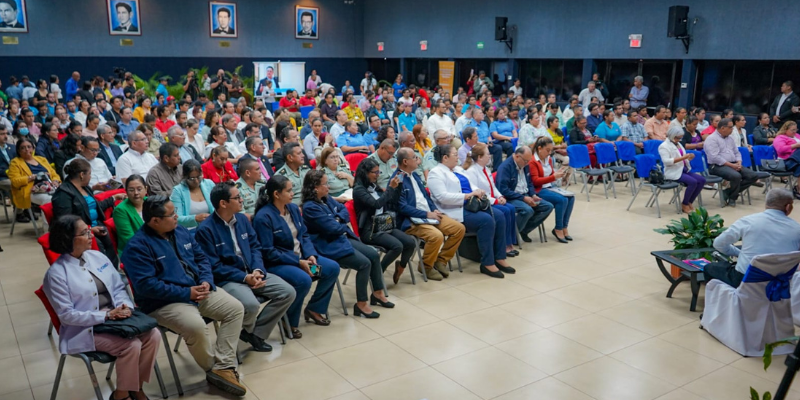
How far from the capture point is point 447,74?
19.9m

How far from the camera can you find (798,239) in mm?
4520

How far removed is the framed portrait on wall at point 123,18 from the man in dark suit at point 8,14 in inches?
94.0

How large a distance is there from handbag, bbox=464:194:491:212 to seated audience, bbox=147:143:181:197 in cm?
278

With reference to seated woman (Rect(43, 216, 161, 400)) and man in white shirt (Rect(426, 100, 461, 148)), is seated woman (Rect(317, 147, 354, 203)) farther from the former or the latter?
man in white shirt (Rect(426, 100, 461, 148))

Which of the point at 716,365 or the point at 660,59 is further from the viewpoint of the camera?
the point at 660,59

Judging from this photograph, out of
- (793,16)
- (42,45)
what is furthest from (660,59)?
(42,45)

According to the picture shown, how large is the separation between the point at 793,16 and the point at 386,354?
11.7 m

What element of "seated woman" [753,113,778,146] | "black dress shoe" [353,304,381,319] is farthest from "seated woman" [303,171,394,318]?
"seated woman" [753,113,778,146]

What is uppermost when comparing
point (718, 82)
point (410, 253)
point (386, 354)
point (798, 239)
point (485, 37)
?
point (485, 37)

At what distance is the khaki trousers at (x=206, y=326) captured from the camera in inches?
153

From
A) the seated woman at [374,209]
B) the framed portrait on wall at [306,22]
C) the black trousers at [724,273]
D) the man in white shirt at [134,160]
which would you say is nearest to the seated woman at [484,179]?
the seated woman at [374,209]

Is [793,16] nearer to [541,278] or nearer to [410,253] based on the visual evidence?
[541,278]

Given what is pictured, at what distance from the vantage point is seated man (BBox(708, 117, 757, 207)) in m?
9.18

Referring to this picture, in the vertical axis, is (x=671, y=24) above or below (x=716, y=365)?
above
